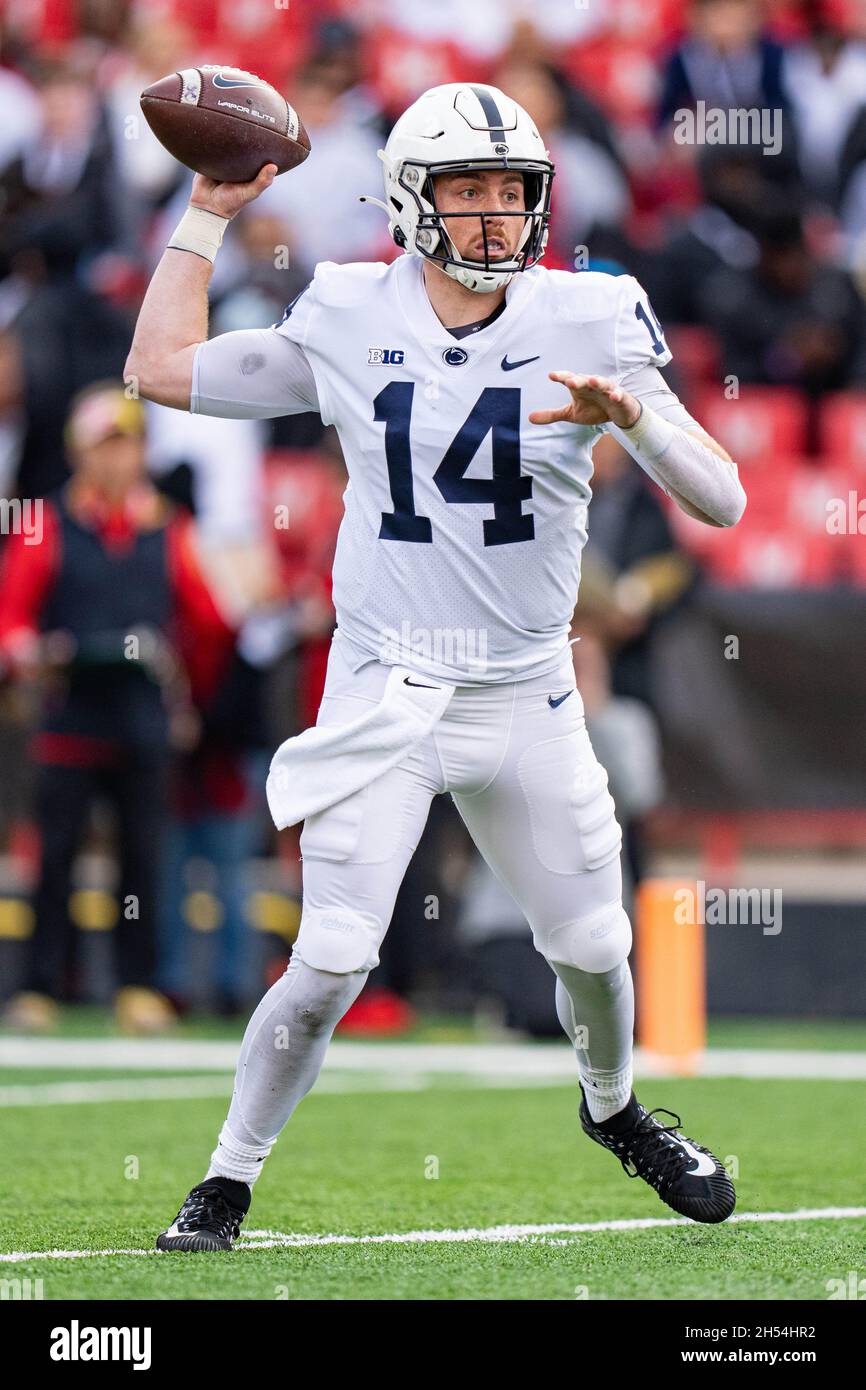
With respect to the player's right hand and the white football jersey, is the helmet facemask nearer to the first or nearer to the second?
the white football jersey

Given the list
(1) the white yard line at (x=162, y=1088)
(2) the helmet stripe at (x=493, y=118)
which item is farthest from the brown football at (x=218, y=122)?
(1) the white yard line at (x=162, y=1088)

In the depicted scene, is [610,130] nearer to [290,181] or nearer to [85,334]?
[290,181]

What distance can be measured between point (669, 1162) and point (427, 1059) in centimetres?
352

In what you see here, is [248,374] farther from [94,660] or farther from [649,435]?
[94,660]

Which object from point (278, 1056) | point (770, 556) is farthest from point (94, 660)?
point (278, 1056)

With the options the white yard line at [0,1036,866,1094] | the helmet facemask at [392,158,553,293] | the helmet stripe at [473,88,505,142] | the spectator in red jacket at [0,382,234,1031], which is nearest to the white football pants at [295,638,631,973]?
the helmet facemask at [392,158,553,293]

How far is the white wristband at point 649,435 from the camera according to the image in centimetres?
396

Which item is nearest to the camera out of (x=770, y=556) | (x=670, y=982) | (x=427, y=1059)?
(x=670, y=982)

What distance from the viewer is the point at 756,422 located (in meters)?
11.0

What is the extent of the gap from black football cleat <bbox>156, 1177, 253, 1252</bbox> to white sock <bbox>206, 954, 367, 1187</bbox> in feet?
0.11

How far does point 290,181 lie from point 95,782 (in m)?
3.95

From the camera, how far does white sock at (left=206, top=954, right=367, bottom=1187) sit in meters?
4.07
